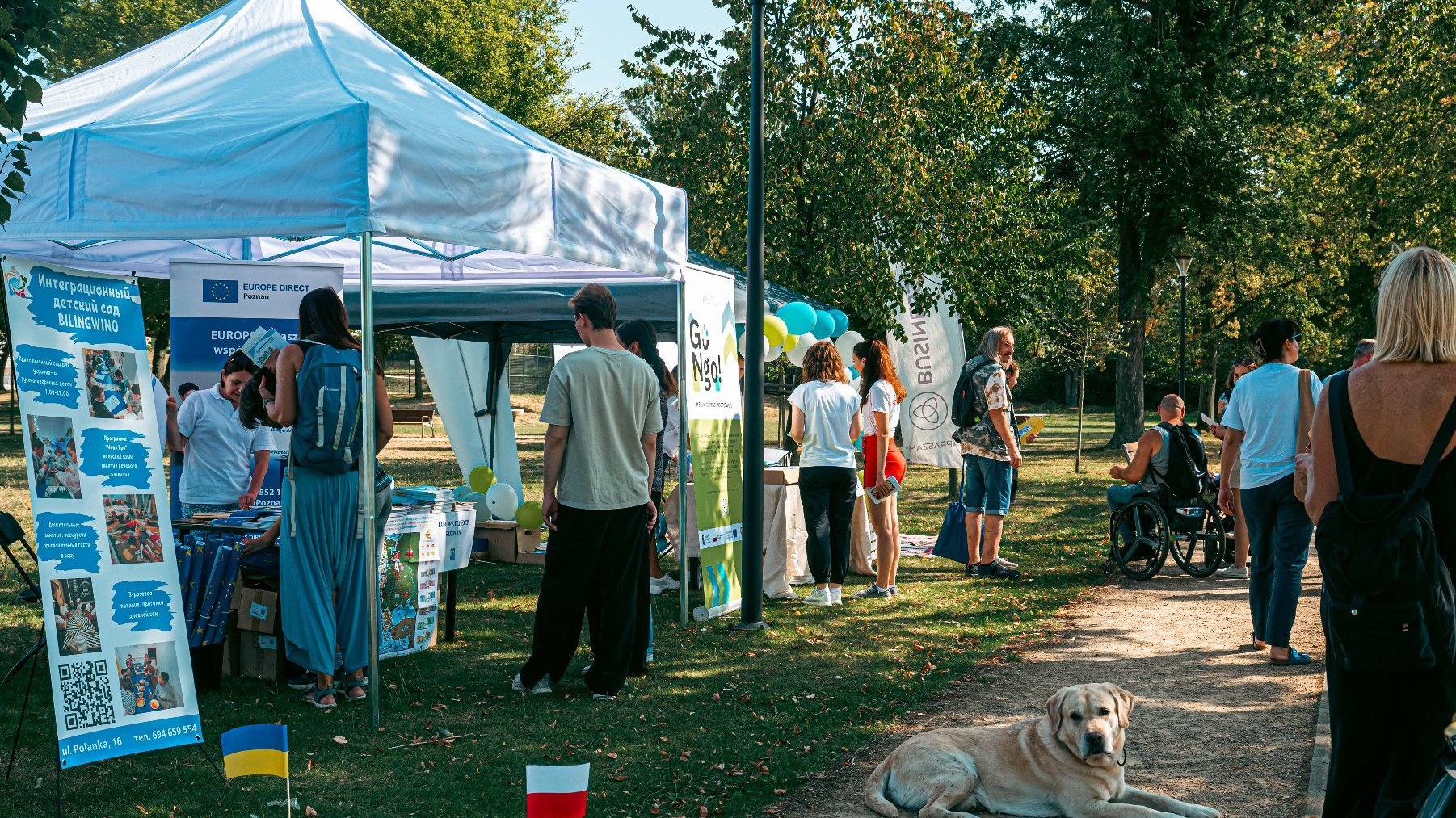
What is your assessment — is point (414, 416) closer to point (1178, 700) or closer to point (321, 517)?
point (321, 517)

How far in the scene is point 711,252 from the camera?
17891 mm

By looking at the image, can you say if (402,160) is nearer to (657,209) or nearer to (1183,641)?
(657,209)

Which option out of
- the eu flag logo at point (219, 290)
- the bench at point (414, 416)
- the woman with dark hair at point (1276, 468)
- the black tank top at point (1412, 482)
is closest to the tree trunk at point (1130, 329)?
the bench at point (414, 416)

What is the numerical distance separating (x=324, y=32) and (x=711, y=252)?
11.0 metres

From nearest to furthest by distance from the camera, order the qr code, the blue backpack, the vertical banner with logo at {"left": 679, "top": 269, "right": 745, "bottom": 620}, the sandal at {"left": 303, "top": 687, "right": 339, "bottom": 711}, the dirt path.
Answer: the qr code < the dirt path < the blue backpack < the sandal at {"left": 303, "top": 687, "right": 339, "bottom": 711} < the vertical banner with logo at {"left": 679, "top": 269, "right": 745, "bottom": 620}

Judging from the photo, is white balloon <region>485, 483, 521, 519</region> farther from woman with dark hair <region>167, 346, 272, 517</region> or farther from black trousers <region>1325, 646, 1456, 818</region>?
black trousers <region>1325, 646, 1456, 818</region>

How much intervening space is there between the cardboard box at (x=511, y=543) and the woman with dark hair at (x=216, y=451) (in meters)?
→ 2.92

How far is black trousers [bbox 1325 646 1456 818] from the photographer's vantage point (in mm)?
3492

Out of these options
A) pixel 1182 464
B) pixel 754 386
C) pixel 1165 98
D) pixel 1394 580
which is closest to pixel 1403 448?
pixel 1394 580

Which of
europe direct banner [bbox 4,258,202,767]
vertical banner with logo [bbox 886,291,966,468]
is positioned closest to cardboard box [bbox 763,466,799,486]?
europe direct banner [bbox 4,258,202,767]

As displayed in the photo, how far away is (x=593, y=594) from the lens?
6.39 metres

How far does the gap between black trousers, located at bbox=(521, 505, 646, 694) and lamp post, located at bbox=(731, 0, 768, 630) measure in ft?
5.53

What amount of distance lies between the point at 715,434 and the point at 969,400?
2728mm

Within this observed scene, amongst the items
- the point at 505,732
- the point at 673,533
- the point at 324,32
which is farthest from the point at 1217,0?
the point at 505,732
